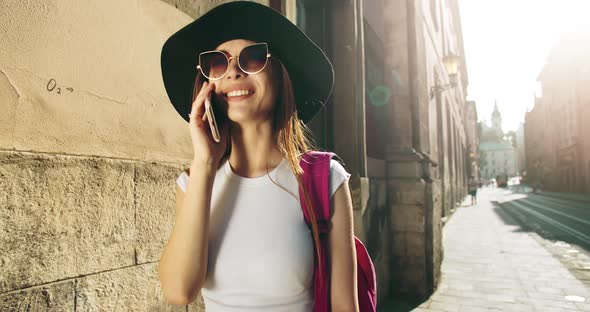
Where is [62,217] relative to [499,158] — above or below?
below

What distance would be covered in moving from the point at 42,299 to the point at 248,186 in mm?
800

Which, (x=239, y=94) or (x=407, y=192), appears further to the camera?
(x=407, y=192)

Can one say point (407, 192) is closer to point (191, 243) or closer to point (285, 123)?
point (285, 123)

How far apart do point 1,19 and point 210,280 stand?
1.09 meters

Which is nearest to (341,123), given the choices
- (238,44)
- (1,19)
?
(238,44)

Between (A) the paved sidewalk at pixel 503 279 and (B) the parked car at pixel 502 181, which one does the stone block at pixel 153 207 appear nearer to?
(A) the paved sidewalk at pixel 503 279

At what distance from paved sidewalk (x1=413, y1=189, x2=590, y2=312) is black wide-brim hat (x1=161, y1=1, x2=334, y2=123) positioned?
480 cm

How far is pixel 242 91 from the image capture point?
1.30m

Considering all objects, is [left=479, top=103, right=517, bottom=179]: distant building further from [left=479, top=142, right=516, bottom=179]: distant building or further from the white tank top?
the white tank top

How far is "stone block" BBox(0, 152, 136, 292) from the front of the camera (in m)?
1.18

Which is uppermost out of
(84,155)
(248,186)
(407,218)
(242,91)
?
(242,91)

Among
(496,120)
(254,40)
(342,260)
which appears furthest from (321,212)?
(496,120)

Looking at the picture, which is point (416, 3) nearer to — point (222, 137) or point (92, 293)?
A: point (222, 137)

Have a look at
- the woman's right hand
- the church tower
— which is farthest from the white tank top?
the church tower
